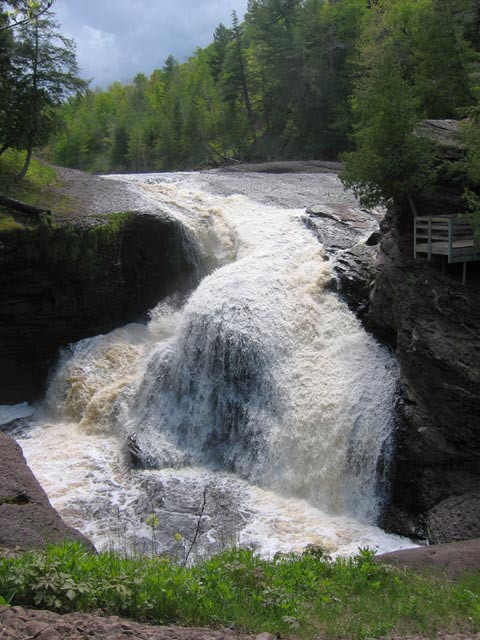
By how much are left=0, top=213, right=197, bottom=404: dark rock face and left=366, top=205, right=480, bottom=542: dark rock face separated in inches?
343

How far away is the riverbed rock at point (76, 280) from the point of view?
1744 cm

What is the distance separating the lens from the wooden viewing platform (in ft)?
38.1

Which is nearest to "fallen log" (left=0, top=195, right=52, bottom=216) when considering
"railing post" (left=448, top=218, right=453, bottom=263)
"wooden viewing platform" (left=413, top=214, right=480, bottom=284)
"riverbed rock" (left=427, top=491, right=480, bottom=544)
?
"wooden viewing platform" (left=413, top=214, right=480, bottom=284)

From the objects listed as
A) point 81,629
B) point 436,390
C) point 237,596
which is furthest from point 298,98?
point 81,629

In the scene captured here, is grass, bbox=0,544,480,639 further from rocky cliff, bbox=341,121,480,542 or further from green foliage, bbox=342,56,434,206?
green foliage, bbox=342,56,434,206

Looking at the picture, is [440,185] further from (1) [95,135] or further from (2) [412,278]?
(1) [95,135]

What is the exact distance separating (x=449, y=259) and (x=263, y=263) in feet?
20.7

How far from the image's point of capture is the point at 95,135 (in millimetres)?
69625

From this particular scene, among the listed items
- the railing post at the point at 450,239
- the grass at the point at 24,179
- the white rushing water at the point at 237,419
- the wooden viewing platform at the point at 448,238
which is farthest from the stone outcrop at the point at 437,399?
the grass at the point at 24,179

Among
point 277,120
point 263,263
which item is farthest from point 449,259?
point 277,120

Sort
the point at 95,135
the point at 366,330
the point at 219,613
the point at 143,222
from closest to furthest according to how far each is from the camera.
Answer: the point at 219,613 < the point at 366,330 < the point at 143,222 < the point at 95,135

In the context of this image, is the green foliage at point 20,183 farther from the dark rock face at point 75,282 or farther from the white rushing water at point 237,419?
the white rushing water at point 237,419

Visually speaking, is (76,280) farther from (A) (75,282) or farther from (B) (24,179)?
(B) (24,179)

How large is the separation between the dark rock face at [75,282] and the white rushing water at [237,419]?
874mm
